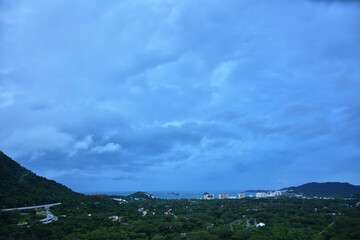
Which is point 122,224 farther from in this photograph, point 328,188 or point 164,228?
point 328,188

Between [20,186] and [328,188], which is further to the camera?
[328,188]

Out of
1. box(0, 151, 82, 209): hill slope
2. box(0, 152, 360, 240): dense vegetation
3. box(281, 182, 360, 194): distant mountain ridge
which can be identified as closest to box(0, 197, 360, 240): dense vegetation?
box(0, 152, 360, 240): dense vegetation

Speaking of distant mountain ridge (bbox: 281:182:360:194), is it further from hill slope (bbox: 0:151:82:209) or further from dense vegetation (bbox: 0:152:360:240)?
hill slope (bbox: 0:151:82:209)

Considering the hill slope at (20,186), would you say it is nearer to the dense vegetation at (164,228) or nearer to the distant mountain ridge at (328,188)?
the dense vegetation at (164,228)

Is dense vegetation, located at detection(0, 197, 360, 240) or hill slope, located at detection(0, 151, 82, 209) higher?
hill slope, located at detection(0, 151, 82, 209)

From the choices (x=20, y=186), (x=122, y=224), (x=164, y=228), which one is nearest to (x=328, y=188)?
(x=164, y=228)

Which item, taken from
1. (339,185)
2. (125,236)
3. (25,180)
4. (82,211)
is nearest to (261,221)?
(125,236)

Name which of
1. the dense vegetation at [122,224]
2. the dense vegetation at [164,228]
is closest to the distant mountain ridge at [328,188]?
the dense vegetation at [122,224]

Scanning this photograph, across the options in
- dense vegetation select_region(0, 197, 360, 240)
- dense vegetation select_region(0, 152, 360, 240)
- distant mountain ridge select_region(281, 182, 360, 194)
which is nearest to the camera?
dense vegetation select_region(0, 197, 360, 240)
